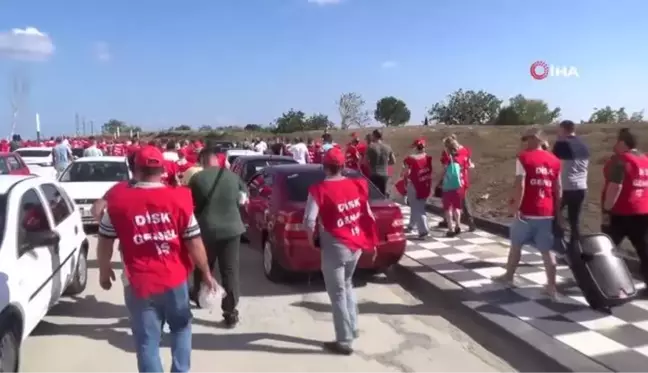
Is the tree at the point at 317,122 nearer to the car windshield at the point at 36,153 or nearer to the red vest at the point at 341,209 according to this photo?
the car windshield at the point at 36,153

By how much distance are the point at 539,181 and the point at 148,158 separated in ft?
13.7

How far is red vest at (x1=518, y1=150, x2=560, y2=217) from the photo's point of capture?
20.9ft

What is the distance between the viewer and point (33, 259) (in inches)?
194

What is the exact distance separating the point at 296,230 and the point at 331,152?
200 centimetres

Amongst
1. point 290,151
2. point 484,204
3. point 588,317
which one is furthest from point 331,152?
point 290,151

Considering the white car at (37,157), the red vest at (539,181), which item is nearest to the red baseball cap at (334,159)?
the red vest at (539,181)

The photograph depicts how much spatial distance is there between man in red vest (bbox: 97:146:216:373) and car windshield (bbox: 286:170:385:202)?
12.5 feet

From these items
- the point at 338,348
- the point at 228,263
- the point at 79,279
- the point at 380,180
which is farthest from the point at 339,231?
the point at 380,180

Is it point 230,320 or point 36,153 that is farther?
point 36,153

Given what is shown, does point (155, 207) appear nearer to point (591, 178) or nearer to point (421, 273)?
point (421, 273)

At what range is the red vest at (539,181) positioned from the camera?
6355 millimetres

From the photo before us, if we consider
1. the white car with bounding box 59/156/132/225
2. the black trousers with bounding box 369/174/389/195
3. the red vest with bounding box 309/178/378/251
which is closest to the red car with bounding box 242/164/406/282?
the red vest with bounding box 309/178/378/251

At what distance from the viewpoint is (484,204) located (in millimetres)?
14539

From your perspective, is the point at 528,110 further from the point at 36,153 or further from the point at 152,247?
the point at 152,247
